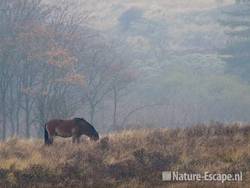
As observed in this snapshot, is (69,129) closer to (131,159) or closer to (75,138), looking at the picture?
(75,138)

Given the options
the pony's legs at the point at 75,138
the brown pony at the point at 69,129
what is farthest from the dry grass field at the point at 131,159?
the brown pony at the point at 69,129

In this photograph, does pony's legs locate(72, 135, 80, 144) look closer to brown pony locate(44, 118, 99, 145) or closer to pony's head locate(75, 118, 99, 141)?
brown pony locate(44, 118, 99, 145)

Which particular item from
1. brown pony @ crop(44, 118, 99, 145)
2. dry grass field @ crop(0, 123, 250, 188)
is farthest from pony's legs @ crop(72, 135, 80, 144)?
dry grass field @ crop(0, 123, 250, 188)

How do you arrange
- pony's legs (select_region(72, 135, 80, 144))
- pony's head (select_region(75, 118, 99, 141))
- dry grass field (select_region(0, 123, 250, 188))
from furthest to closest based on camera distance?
pony's head (select_region(75, 118, 99, 141)) < pony's legs (select_region(72, 135, 80, 144)) < dry grass field (select_region(0, 123, 250, 188))

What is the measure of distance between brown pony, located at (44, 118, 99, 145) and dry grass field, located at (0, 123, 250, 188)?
0.32m

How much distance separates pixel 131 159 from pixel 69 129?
372 cm

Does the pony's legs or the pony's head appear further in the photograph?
the pony's head

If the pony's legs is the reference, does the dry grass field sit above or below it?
below

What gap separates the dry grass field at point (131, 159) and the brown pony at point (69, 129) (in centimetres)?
32

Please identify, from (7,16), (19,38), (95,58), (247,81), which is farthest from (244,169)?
(247,81)

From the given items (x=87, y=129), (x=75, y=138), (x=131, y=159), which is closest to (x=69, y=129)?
(x=75, y=138)

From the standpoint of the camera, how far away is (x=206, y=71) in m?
75.3

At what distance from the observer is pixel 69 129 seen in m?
17.5

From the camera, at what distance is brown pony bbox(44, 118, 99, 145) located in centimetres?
1748
